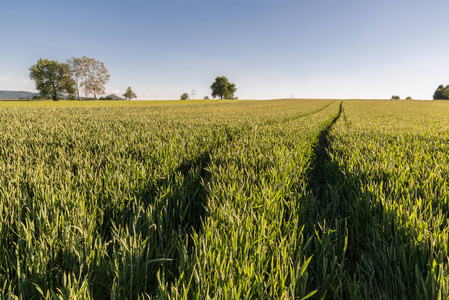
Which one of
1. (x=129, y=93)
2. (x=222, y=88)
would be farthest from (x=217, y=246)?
(x=129, y=93)

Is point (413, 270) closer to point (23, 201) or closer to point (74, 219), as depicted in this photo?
point (74, 219)

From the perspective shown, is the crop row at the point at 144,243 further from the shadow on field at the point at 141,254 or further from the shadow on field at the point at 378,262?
the shadow on field at the point at 378,262

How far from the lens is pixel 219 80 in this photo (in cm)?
10388

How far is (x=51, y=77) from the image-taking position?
251 ft

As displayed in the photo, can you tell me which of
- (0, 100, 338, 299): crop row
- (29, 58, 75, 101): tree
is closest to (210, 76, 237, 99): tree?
(29, 58, 75, 101): tree

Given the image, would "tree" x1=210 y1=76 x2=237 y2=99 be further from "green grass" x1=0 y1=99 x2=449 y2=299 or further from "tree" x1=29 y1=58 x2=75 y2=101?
"green grass" x1=0 y1=99 x2=449 y2=299

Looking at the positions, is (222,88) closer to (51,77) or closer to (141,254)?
(51,77)

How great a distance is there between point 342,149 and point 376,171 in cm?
179

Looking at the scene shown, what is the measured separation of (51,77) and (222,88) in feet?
222

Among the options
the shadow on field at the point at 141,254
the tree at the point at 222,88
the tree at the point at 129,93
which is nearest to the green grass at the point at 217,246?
the shadow on field at the point at 141,254

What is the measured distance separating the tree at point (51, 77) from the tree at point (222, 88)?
2296 inches

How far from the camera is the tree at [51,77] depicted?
75000mm

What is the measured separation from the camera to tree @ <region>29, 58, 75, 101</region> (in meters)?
75.0

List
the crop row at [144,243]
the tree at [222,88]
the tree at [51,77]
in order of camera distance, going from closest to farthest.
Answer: the crop row at [144,243] < the tree at [51,77] < the tree at [222,88]
